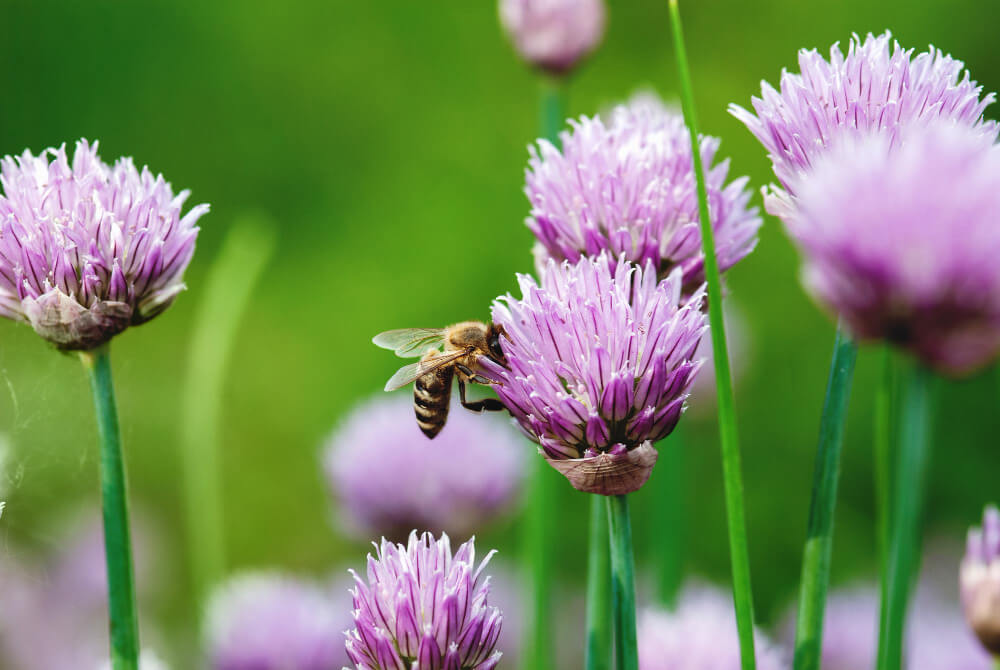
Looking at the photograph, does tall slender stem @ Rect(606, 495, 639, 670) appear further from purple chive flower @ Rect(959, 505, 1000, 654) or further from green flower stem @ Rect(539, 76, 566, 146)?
green flower stem @ Rect(539, 76, 566, 146)

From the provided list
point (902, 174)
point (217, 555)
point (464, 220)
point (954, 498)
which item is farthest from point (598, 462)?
point (464, 220)

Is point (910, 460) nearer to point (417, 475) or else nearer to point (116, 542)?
point (116, 542)

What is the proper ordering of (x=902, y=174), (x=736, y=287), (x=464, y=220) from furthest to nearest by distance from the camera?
(x=464, y=220), (x=736, y=287), (x=902, y=174)

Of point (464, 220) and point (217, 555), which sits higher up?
point (464, 220)

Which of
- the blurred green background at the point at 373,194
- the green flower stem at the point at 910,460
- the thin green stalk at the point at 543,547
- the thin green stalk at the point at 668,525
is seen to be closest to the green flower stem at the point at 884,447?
the green flower stem at the point at 910,460

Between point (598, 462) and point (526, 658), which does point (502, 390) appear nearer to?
point (598, 462)

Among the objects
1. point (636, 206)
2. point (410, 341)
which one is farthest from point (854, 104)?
point (410, 341)

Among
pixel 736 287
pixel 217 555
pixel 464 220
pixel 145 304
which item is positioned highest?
pixel 464 220
